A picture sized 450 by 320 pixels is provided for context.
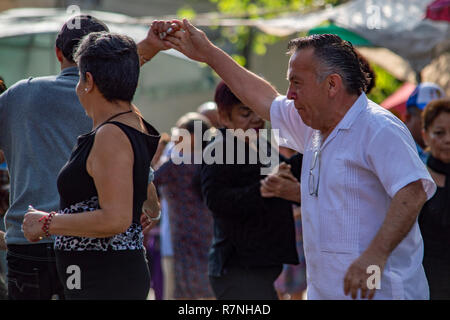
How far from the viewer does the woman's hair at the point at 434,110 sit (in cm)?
514

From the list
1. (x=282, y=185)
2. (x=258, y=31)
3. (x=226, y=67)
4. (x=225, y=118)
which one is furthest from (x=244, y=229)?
(x=258, y=31)

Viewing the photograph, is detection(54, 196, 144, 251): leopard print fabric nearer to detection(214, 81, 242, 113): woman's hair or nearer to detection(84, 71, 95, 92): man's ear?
detection(84, 71, 95, 92): man's ear

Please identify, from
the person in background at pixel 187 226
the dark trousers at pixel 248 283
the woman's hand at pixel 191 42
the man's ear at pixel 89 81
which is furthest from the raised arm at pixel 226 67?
Result: the person in background at pixel 187 226

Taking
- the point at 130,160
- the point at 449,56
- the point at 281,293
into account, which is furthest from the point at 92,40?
the point at 449,56

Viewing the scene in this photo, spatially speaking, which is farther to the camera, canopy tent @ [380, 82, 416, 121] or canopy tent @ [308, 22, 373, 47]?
canopy tent @ [380, 82, 416, 121]

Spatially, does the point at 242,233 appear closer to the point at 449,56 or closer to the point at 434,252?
the point at 434,252

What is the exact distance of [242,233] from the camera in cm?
476

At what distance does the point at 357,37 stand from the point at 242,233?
3441mm

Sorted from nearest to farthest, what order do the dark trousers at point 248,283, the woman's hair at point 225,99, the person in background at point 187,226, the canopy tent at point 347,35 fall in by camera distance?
the dark trousers at point 248,283, the woman's hair at point 225,99, the person in background at point 187,226, the canopy tent at point 347,35

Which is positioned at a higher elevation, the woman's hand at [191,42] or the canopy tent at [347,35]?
the canopy tent at [347,35]

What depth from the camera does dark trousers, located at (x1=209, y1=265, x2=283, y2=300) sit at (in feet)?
15.5

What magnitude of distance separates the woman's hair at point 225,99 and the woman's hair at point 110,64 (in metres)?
1.92

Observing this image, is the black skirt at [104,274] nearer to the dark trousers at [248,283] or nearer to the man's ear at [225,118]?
the dark trousers at [248,283]

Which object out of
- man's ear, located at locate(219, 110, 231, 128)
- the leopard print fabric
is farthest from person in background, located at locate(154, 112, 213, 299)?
the leopard print fabric
